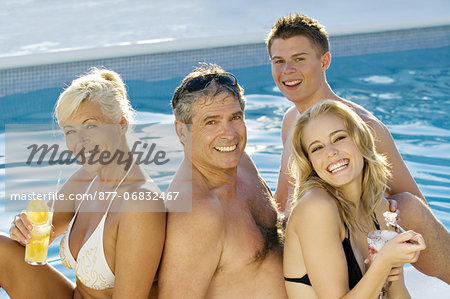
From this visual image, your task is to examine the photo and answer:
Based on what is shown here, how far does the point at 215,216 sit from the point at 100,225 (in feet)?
1.70

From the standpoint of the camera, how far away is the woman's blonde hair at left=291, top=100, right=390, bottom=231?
3.07m

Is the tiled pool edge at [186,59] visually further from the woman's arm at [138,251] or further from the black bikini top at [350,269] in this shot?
the black bikini top at [350,269]

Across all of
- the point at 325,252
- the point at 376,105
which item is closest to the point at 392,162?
the point at 325,252

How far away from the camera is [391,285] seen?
318 centimetres

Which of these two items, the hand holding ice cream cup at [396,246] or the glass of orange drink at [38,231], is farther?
the glass of orange drink at [38,231]

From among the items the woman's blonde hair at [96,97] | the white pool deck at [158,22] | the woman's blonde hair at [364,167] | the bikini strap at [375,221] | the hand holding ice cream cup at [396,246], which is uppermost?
the woman's blonde hair at [96,97]

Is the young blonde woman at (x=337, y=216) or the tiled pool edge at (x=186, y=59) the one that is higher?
the young blonde woman at (x=337, y=216)

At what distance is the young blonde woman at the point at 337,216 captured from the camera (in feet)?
9.19

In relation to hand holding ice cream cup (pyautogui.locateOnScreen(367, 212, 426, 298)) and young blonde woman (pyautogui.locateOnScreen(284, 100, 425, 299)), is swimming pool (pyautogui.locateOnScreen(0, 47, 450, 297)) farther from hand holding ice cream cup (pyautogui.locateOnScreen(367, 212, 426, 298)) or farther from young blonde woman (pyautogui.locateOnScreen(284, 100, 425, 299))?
hand holding ice cream cup (pyautogui.locateOnScreen(367, 212, 426, 298))

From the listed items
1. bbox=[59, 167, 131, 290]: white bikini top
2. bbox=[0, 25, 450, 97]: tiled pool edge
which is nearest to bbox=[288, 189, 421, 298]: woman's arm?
bbox=[59, 167, 131, 290]: white bikini top

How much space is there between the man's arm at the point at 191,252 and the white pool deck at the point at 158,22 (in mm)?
5665

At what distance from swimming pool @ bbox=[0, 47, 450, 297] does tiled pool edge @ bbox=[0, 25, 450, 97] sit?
103 millimetres

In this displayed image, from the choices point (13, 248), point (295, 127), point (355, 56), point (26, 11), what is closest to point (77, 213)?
point (13, 248)

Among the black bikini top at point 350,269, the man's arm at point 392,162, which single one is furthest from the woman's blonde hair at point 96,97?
the man's arm at point 392,162
